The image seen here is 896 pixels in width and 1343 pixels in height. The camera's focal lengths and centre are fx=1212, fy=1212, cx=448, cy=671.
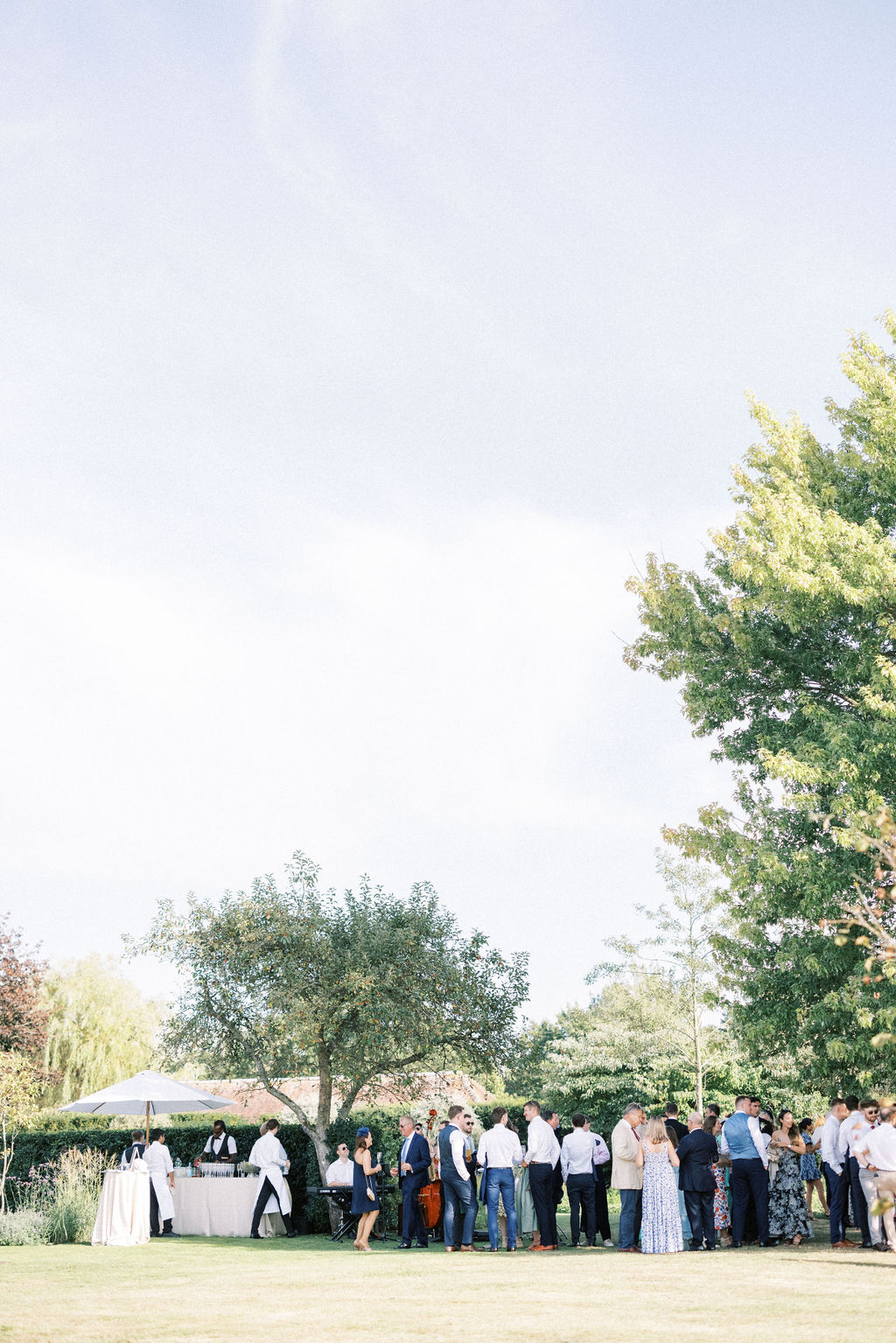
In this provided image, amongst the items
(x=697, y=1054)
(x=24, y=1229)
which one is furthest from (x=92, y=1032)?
(x=24, y=1229)

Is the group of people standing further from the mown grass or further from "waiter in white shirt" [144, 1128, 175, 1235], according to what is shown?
"waiter in white shirt" [144, 1128, 175, 1235]

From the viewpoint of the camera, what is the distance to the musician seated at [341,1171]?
17844 mm

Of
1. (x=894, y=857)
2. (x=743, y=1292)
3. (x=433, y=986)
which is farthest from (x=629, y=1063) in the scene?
(x=894, y=857)

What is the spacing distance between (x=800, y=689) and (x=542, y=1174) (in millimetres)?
7739

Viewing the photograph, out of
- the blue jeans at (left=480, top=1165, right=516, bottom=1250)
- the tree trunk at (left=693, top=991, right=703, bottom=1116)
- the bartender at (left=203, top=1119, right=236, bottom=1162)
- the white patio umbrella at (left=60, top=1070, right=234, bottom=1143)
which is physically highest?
the tree trunk at (left=693, top=991, right=703, bottom=1116)

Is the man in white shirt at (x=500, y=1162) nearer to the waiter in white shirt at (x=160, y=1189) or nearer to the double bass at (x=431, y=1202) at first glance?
the double bass at (x=431, y=1202)

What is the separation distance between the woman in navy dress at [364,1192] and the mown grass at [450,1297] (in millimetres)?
1306

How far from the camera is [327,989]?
20.2m

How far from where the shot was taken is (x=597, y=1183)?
1591 cm

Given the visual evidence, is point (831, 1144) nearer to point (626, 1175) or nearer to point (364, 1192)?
point (626, 1175)

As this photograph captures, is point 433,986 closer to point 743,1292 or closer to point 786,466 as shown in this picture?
point 786,466

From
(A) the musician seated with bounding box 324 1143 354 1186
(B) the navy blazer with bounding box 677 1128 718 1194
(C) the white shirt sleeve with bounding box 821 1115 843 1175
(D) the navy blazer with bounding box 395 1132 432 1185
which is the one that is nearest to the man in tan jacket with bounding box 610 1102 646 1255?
(B) the navy blazer with bounding box 677 1128 718 1194

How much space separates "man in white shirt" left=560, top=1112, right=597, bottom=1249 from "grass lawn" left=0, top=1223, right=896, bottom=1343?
3.59 ft

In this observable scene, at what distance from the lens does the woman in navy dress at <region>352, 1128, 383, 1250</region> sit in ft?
51.6
